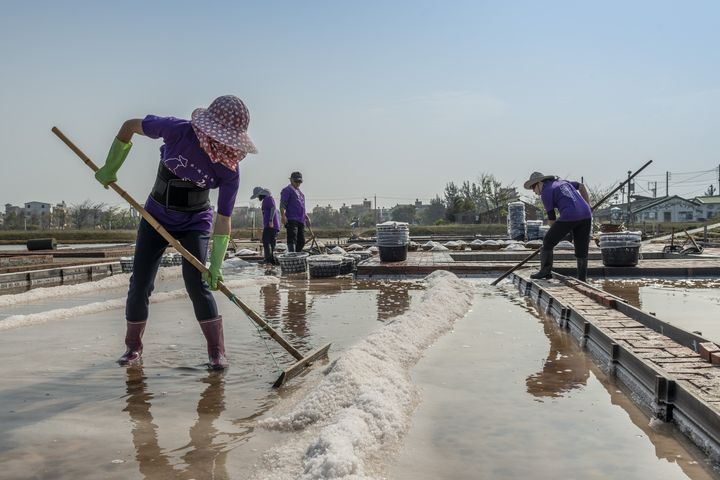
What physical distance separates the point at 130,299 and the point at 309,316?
2.43 meters

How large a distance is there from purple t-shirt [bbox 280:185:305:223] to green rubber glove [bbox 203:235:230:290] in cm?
789

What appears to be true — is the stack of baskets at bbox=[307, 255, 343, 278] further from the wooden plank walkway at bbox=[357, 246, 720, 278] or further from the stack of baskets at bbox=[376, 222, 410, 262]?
the stack of baskets at bbox=[376, 222, 410, 262]

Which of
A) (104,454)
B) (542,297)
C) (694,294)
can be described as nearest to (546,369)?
(104,454)

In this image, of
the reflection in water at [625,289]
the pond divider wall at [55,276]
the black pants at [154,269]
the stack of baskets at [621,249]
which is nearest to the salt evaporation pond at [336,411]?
the black pants at [154,269]

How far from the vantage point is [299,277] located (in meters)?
10.7

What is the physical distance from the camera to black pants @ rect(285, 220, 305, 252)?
469 inches

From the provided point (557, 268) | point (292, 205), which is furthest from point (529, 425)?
point (292, 205)

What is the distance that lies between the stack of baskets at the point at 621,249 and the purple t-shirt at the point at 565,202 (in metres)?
2.55

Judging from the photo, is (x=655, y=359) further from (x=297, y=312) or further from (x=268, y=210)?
(x=268, y=210)

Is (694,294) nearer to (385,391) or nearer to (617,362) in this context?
(617,362)

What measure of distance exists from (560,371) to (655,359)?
0.59 metres

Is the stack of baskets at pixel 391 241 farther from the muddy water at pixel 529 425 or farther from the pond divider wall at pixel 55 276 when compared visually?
the muddy water at pixel 529 425

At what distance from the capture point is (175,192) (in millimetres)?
3877

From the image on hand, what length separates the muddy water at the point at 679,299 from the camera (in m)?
5.57
